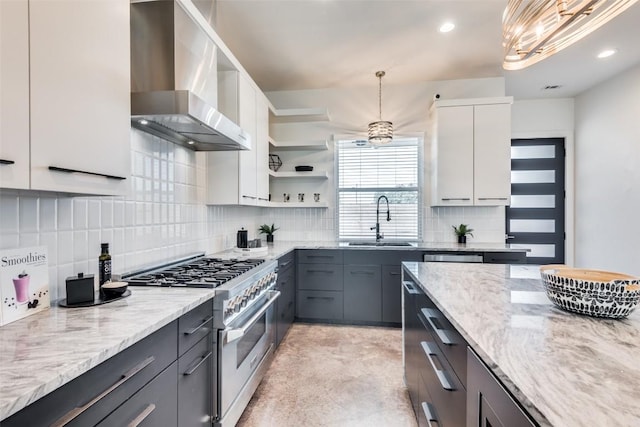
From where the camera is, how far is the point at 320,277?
352 centimetres

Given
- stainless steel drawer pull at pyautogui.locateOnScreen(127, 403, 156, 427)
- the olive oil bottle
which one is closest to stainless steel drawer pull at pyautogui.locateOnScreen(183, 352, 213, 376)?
stainless steel drawer pull at pyautogui.locateOnScreen(127, 403, 156, 427)

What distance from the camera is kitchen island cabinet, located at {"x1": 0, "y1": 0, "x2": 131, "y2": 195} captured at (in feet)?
2.92

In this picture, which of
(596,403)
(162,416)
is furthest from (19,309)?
(596,403)

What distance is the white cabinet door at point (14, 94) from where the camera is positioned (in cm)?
86

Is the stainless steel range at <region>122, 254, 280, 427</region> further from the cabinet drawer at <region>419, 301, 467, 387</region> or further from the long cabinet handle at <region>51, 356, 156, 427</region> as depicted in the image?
the cabinet drawer at <region>419, 301, 467, 387</region>

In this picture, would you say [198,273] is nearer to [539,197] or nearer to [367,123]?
[367,123]

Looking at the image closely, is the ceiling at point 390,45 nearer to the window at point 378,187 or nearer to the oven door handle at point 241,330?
the window at point 378,187

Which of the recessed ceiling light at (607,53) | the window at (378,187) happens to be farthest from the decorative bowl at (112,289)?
the recessed ceiling light at (607,53)

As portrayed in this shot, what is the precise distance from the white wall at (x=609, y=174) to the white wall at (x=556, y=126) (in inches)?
3.2

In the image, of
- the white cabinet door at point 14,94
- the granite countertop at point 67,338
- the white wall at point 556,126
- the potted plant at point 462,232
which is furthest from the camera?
the white wall at point 556,126

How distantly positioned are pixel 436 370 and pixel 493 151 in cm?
299

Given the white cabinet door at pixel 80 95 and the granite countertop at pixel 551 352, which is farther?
the white cabinet door at pixel 80 95

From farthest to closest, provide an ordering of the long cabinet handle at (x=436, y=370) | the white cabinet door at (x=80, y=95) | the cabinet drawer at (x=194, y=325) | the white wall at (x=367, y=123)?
the white wall at (x=367, y=123), the cabinet drawer at (x=194, y=325), the long cabinet handle at (x=436, y=370), the white cabinet door at (x=80, y=95)

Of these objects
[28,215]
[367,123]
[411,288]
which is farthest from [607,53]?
[28,215]
